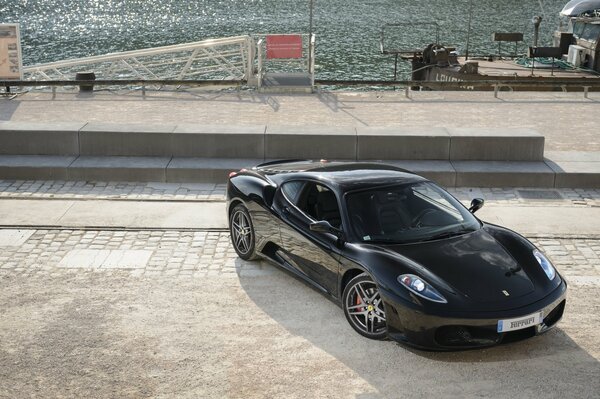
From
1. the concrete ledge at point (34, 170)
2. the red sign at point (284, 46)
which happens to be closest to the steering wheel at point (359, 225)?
the concrete ledge at point (34, 170)

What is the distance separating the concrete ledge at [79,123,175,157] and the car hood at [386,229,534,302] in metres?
6.81

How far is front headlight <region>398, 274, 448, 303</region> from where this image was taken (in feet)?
24.9

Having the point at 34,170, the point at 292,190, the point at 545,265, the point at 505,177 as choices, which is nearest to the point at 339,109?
the point at 505,177

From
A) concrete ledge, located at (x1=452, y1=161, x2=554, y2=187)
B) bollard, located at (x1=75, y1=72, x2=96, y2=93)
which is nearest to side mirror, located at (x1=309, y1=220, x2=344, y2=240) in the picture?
concrete ledge, located at (x1=452, y1=161, x2=554, y2=187)

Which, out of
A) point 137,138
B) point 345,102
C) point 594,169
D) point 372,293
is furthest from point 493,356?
point 345,102

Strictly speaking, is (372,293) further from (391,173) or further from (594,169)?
(594,169)

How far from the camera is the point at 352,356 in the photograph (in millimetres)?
7824

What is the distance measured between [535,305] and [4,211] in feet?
24.2

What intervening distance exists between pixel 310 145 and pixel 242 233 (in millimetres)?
4214

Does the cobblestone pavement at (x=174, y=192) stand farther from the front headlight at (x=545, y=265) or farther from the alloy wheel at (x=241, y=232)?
the front headlight at (x=545, y=265)

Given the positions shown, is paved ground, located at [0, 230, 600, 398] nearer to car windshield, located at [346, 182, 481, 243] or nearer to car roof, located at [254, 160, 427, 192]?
car windshield, located at [346, 182, 481, 243]

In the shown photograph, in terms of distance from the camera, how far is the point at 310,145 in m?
14.1

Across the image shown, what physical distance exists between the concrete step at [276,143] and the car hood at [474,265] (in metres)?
5.65

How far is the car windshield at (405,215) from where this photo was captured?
8.53 m
